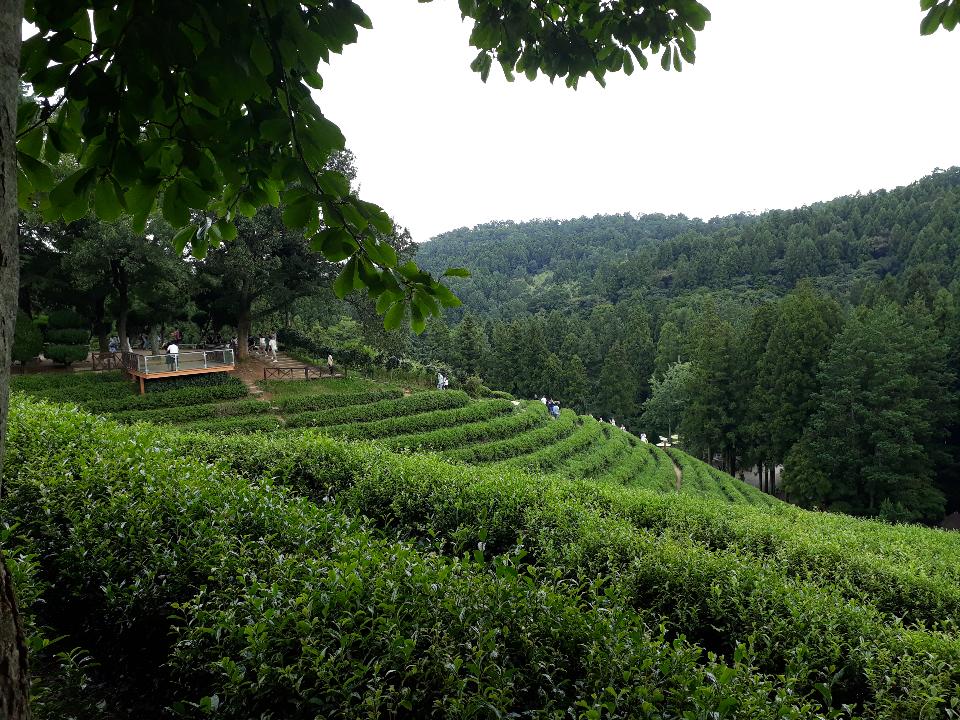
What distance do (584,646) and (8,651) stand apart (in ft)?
6.30

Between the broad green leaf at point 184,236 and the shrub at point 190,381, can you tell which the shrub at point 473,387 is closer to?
the shrub at point 190,381

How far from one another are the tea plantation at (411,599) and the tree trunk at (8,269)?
0.95 meters

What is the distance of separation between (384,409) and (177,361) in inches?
260

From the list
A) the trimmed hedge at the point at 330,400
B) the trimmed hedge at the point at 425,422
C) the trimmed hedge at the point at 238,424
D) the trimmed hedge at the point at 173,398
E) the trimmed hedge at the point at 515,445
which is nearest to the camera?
the trimmed hedge at the point at 173,398

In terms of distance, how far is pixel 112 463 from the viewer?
13.7ft

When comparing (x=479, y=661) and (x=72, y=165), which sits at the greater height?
(x=72, y=165)

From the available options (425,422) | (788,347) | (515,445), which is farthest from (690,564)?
(788,347)

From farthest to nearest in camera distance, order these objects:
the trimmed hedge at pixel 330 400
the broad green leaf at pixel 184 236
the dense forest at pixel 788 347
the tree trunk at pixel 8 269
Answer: the dense forest at pixel 788 347 → the trimmed hedge at pixel 330 400 → the broad green leaf at pixel 184 236 → the tree trunk at pixel 8 269

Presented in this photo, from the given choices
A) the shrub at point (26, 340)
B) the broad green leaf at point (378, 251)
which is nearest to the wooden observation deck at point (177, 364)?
the shrub at point (26, 340)

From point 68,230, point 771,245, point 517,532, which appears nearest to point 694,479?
point 517,532

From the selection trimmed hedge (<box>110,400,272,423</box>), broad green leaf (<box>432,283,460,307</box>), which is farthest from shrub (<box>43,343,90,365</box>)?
broad green leaf (<box>432,283,460,307</box>)

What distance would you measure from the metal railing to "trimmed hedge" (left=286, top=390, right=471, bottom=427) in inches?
142

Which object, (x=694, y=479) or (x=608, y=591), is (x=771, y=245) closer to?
(x=694, y=479)

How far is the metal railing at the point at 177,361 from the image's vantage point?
16.1 meters
